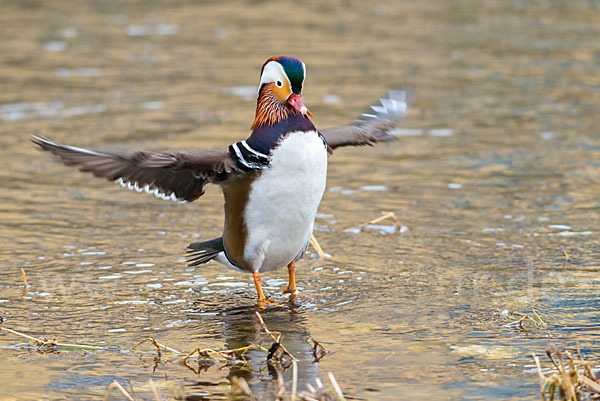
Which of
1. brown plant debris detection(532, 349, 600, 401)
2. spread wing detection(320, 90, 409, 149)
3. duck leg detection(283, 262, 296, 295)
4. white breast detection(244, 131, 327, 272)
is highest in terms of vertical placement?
spread wing detection(320, 90, 409, 149)

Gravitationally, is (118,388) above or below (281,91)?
below

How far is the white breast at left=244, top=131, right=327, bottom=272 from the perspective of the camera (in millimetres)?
5930

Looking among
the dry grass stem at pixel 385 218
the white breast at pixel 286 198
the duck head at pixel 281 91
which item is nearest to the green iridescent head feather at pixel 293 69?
the duck head at pixel 281 91

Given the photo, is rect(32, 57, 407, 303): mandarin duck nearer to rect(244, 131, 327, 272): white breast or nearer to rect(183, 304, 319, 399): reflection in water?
rect(244, 131, 327, 272): white breast

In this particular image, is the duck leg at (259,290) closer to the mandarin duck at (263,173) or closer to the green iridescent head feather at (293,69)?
the mandarin duck at (263,173)

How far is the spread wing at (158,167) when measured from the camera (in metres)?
5.54

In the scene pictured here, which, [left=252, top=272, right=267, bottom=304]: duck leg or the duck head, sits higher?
the duck head

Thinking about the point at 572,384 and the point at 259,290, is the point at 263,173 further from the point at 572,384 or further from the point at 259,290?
the point at 572,384

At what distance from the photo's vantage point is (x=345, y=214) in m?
8.60

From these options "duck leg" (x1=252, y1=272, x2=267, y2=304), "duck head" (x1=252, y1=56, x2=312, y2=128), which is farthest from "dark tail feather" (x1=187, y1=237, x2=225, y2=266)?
"duck head" (x1=252, y1=56, x2=312, y2=128)

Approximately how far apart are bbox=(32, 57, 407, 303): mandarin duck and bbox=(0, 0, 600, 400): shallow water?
1.44 feet

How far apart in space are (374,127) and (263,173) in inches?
57.2

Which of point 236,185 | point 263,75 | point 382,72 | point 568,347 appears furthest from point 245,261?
point 382,72

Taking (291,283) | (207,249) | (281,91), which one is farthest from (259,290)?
(281,91)
